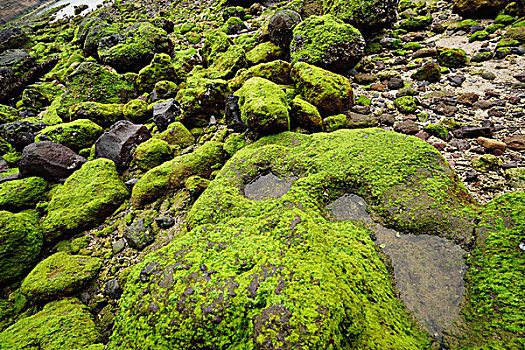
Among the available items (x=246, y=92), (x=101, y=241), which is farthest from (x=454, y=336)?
(x=101, y=241)

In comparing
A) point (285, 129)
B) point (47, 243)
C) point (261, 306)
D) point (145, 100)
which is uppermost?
point (261, 306)

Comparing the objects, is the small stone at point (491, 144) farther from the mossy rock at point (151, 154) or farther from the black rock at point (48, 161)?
the black rock at point (48, 161)

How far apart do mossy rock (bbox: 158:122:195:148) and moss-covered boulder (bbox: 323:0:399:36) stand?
9553 millimetres

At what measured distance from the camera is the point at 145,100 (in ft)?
40.3

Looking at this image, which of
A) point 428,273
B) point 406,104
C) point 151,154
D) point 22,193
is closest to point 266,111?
point 151,154

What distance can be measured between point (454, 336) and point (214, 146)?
7.09m

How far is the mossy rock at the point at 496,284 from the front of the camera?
2694 mm

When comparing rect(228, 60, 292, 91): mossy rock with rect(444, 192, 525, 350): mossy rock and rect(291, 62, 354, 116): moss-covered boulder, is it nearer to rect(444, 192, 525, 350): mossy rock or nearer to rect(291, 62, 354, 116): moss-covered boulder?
rect(291, 62, 354, 116): moss-covered boulder

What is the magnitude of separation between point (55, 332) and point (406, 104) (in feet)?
35.0

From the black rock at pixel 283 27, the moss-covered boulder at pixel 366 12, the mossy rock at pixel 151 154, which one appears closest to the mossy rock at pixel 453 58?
the moss-covered boulder at pixel 366 12

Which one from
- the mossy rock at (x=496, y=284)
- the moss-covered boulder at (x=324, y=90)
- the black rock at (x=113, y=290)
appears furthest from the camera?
the moss-covered boulder at (x=324, y=90)

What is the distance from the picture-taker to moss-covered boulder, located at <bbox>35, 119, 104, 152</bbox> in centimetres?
956

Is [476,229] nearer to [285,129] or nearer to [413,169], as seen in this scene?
[413,169]

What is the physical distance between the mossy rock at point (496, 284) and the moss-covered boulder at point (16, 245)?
9.43m
